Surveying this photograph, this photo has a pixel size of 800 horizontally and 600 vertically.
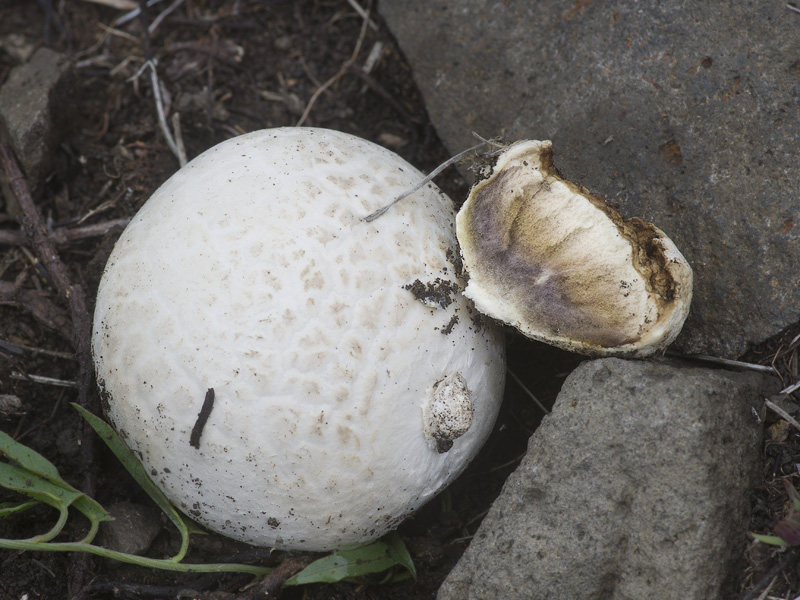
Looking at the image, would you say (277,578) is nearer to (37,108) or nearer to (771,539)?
(771,539)

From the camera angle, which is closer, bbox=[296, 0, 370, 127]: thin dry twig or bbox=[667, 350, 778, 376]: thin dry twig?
bbox=[667, 350, 778, 376]: thin dry twig

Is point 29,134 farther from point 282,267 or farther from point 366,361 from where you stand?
point 366,361

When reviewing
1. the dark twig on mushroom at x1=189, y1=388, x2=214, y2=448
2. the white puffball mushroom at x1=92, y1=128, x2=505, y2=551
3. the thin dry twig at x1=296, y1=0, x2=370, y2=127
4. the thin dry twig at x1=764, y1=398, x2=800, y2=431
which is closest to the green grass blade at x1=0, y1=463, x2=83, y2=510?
the white puffball mushroom at x1=92, y1=128, x2=505, y2=551

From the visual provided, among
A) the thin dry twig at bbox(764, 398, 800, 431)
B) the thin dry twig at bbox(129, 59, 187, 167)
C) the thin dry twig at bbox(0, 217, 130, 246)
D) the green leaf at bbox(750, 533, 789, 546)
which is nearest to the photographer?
the green leaf at bbox(750, 533, 789, 546)

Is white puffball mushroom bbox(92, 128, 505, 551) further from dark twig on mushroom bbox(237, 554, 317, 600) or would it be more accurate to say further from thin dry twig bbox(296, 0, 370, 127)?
thin dry twig bbox(296, 0, 370, 127)

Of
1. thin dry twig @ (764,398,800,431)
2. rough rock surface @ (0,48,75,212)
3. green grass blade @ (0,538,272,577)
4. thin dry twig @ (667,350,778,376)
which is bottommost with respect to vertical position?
thin dry twig @ (764,398,800,431)
